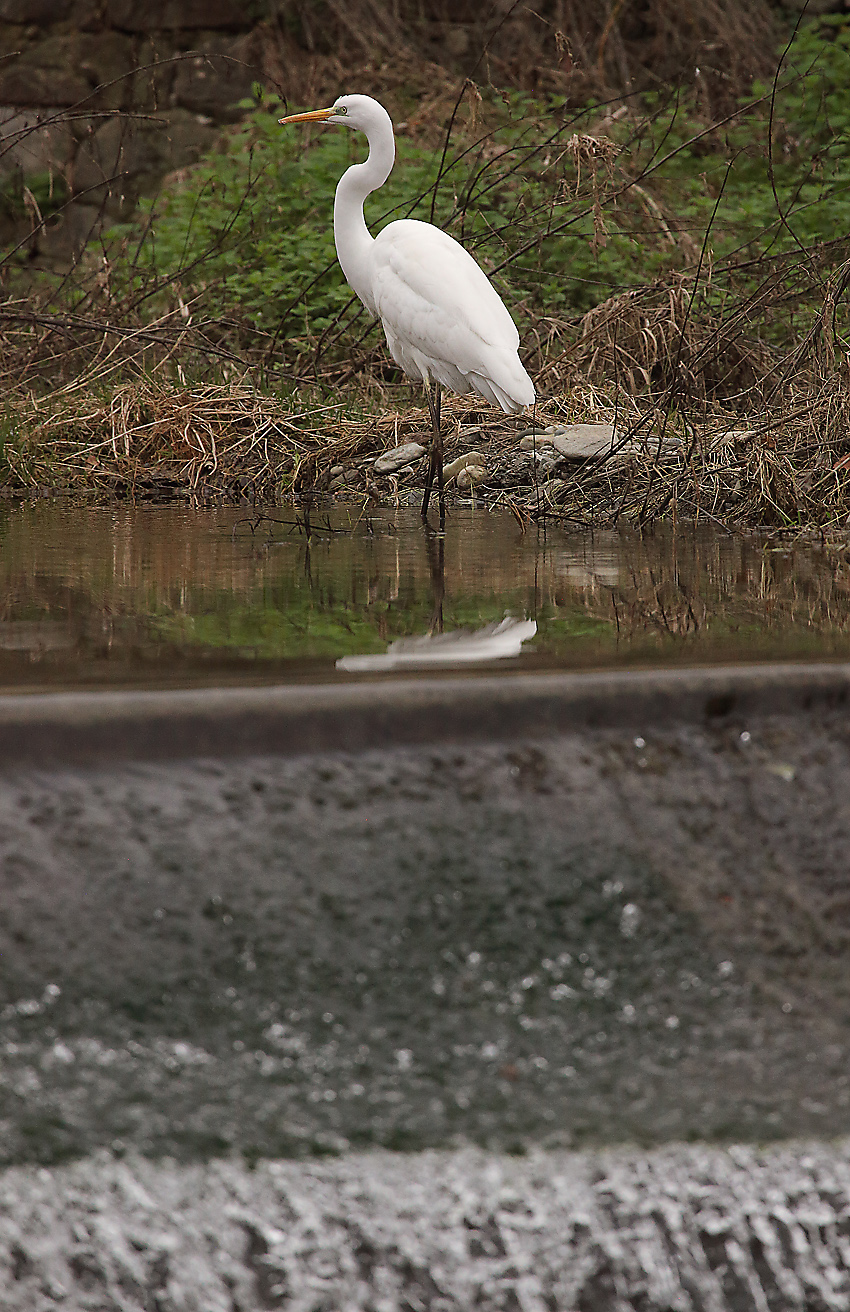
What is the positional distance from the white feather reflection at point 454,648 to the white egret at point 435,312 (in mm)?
1993

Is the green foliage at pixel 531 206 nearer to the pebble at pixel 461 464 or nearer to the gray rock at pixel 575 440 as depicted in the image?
the gray rock at pixel 575 440

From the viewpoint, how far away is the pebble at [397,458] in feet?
15.8

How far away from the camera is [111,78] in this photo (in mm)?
11188

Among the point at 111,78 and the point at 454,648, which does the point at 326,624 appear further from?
the point at 111,78

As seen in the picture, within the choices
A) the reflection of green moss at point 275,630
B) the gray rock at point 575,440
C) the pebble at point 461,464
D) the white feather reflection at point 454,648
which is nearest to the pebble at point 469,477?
the pebble at point 461,464

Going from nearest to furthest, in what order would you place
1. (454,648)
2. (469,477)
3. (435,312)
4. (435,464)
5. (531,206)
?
(454,648) → (435,464) → (435,312) → (469,477) → (531,206)

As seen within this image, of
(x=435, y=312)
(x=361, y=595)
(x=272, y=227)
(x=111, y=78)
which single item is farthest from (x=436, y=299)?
(x=111, y=78)

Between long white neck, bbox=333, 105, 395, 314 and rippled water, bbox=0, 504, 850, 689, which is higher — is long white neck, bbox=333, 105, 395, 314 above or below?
above

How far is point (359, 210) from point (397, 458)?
38.8 inches

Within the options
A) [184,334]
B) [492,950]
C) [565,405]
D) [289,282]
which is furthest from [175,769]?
[289,282]

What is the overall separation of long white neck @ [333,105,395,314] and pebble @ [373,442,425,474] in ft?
1.71

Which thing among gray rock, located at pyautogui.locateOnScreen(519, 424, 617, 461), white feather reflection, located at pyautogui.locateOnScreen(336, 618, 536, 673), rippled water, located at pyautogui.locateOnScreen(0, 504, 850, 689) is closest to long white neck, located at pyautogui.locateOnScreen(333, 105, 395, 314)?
gray rock, located at pyautogui.locateOnScreen(519, 424, 617, 461)

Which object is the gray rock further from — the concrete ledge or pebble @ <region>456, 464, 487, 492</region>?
the concrete ledge

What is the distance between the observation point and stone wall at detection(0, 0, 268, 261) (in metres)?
11.1
